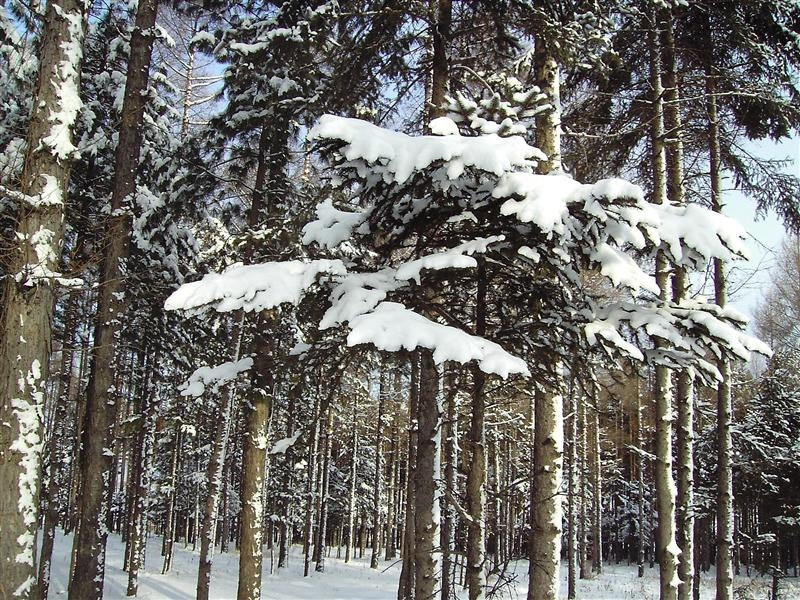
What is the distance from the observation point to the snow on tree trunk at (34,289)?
5.74 metres

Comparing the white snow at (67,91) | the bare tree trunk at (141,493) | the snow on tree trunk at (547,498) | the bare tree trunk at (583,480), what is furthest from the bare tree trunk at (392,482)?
the white snow at (67,91)

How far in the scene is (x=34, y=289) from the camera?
614 centimetres

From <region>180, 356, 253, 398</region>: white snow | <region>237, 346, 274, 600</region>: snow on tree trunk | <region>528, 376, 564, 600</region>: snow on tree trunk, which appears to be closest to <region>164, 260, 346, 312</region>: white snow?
<region>528, 376, 564, 600</region>: snow on tree trunk

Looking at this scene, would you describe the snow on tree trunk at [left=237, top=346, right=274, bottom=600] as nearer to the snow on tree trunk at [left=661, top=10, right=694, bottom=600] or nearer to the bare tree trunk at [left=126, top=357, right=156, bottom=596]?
the bare tree trunk at [left=126, top=357, right=156, bottom=596]

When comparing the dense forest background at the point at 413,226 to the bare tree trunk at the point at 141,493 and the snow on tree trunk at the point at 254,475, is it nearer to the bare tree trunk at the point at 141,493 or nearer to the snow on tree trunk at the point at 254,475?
the snow on tree trunk at the point at 254,475

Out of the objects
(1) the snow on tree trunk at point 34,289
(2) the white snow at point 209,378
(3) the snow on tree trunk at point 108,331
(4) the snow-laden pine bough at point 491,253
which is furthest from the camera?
(2) the white snow at point 209,378

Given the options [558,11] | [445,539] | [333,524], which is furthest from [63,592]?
[333,524]

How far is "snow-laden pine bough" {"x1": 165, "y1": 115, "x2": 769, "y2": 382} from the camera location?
157 inches

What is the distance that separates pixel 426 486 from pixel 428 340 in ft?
6.57

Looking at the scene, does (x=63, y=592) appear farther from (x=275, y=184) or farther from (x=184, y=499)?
(x=184, y=499)

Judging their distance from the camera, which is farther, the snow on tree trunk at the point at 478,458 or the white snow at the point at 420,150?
the snow on tree trunk at the point at 478,458

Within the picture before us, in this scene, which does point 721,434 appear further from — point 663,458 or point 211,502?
point 211,502

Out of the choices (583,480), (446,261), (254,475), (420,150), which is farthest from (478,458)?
(583,480)

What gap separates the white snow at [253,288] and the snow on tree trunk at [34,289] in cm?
257
